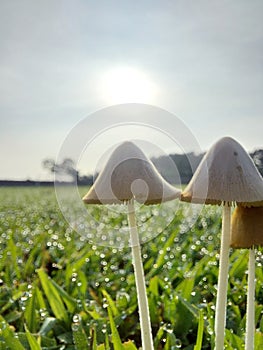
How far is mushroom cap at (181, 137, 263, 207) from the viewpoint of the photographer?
3.57 feet

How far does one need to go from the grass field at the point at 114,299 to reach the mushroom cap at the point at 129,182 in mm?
476

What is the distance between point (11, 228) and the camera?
15.7ft

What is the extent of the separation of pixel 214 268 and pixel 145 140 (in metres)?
1.24

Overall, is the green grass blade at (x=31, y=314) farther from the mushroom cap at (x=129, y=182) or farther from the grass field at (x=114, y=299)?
the mushroom cap at (x=129, y=182)

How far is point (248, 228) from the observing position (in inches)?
48.5

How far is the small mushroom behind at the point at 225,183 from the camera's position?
3.57 ft

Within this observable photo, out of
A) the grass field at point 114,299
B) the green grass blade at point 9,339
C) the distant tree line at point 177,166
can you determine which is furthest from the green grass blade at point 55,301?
the distant tree line at point 177,166

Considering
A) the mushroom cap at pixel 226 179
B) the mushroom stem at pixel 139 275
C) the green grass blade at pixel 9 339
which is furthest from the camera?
the green grass blade at pixel 9 339

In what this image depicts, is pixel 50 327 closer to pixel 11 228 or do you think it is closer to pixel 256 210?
pixel 256 210

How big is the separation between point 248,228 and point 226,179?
19 cm

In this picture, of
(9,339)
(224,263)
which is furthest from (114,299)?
(224,263)

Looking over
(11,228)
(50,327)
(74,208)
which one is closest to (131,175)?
(50,327)

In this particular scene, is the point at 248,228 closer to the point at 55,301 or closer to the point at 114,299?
the point at 55,301

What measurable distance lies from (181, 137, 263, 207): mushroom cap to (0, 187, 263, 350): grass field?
19.0 inches
